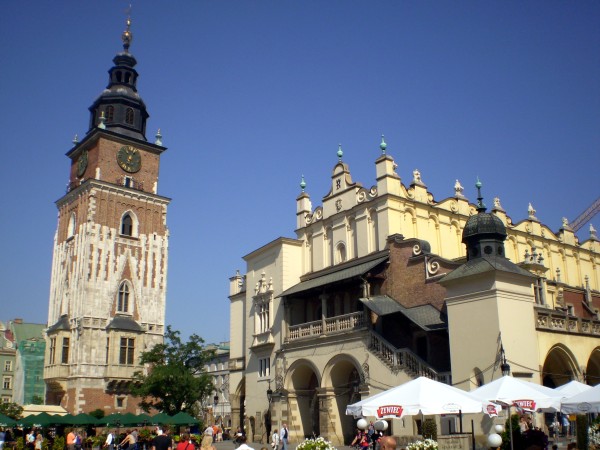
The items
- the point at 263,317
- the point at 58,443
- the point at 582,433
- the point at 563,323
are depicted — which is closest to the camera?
the point at 582,433

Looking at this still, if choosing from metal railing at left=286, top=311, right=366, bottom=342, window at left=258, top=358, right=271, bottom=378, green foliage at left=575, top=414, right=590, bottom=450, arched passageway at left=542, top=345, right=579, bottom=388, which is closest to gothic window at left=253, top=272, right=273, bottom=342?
window at left=258, top=358, right=271, bottom=378

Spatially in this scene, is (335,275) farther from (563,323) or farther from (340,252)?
(563,323)

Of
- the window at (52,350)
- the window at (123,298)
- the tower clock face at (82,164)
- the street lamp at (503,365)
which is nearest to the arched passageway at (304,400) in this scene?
the street lamp at (503,365)

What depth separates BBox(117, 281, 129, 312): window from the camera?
187 feet

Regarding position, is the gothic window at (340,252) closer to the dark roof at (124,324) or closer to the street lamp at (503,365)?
the street lamp at (503,365)

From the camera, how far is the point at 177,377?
42.8 m

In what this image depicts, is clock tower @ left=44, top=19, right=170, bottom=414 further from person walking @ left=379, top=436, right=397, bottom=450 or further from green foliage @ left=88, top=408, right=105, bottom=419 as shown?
person walking @ left=379, top=436, right=397, bottom=450

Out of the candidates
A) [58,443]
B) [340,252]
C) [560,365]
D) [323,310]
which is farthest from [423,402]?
[58,443]

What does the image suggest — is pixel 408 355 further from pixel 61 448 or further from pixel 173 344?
pixel 173 344

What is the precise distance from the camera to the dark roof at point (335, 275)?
33.8 meters

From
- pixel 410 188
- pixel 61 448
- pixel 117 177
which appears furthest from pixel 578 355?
pixel 117 177

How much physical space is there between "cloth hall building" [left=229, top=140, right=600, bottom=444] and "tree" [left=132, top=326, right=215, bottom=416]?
2.72 m

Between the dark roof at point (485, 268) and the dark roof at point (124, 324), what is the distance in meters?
36.1

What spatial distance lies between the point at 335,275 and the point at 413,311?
21.7 ft
